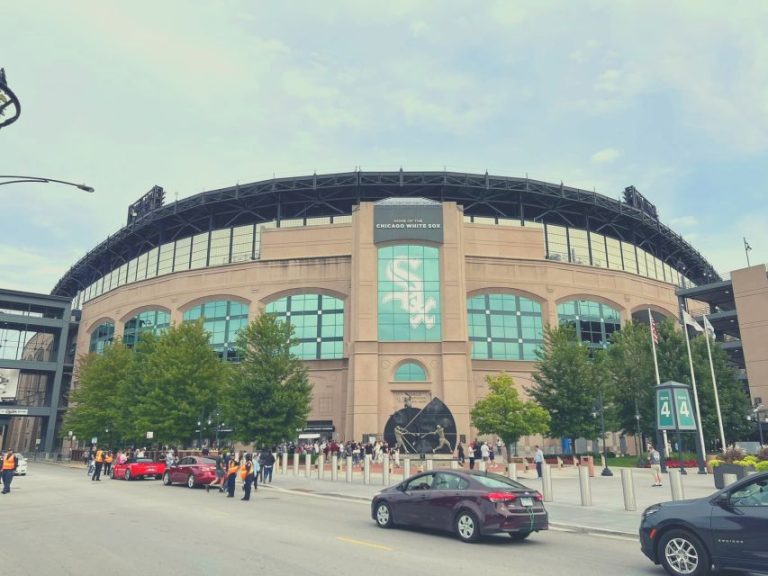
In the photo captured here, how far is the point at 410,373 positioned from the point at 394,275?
333 inches

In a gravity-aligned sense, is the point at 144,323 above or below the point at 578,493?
above

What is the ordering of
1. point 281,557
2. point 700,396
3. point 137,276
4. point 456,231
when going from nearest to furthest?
point 281,557 < point 700,396 < point 456,231 < point 137,276

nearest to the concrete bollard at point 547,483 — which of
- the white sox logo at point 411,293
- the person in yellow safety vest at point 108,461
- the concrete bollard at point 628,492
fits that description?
the concrete bollard at point 628,492

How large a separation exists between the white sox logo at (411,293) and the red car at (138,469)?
953 inches

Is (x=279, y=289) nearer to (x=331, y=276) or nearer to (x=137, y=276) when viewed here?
(x=331, y=276)

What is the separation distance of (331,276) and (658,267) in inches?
1528

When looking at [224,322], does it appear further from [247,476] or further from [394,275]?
[247,476]

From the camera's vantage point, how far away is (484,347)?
52.9m

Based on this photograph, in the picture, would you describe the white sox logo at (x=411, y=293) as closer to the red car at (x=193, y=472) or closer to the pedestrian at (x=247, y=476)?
the red car at (x=193, y=472)

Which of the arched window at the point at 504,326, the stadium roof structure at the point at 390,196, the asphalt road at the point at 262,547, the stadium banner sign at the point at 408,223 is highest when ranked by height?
the stadium roof structure at the point at 390,196

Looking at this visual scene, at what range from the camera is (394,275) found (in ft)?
165

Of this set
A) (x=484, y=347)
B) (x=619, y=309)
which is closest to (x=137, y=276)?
(x=484, y=347)

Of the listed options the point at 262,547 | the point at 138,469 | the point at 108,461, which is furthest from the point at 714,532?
the point at 108,461

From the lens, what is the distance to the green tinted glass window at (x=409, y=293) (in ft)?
161
